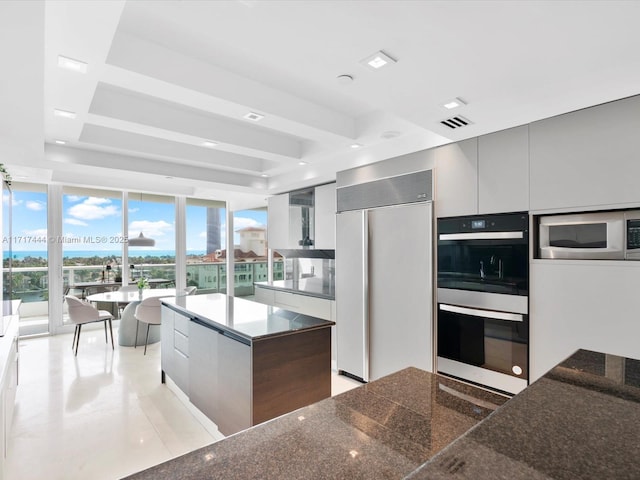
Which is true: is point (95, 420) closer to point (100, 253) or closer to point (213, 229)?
point (100, 253)

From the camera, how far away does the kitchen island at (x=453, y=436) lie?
0.58 metres

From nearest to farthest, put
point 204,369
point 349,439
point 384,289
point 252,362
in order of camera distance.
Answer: point 349,439 < point 252,362 < point 204,369 < point 384,289

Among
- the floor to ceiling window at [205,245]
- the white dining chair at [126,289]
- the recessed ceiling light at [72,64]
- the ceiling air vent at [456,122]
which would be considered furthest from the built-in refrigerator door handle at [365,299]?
the floor to ceiling window at [205,245]

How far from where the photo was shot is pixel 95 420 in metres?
2.88

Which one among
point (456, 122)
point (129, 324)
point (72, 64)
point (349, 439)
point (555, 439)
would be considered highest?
point (72, 64)

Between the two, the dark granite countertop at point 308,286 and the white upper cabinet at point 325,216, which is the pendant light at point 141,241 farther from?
the white upper cabinet at point 325,216

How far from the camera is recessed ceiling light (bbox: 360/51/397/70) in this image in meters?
1.67

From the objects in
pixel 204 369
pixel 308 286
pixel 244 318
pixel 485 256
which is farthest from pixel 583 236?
pixel 308 286

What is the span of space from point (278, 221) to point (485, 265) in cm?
314

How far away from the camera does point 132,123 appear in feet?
8.87

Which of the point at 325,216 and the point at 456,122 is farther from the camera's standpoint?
the point at 325,216

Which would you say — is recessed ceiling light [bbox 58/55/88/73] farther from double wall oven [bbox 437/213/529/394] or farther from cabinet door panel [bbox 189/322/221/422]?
double wall oven [bbox 437/213/529/394]

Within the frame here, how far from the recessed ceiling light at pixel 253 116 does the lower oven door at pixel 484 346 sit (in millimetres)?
2108

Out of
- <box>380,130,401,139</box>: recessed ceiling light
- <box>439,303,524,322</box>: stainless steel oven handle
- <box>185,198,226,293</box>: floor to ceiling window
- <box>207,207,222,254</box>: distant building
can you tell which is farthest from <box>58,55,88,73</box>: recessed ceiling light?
<box>207,207,222,254</box>: distant building
